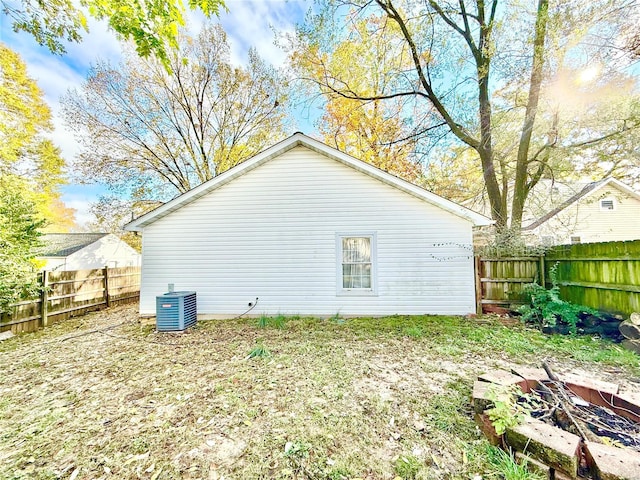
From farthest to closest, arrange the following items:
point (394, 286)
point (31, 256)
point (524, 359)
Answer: point (394, 286)
point (31, 256)
point (524, 359)

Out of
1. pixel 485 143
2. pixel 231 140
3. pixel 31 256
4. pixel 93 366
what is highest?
pixel 231 140

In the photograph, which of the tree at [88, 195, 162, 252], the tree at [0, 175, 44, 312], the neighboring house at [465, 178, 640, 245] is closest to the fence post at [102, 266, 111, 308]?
the tree at [0, 175, 44, 312]

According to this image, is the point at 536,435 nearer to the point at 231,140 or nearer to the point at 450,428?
the point at 450,428

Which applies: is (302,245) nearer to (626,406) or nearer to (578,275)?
(626,406)

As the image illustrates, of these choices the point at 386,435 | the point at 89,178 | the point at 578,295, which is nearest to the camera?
the point at 386,435

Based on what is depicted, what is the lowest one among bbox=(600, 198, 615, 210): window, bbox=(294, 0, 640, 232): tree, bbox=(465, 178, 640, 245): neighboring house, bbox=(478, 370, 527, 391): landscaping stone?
bbox=(478, 370, 527, 391): landscaping stone

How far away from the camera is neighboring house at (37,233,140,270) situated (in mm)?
16906

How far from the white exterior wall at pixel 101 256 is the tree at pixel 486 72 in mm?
18970

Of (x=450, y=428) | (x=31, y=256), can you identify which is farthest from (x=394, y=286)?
(x=31, y=256)

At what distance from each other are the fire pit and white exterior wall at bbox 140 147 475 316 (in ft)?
12.8

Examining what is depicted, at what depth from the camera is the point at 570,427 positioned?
→ 2164 mm

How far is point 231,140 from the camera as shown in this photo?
1498cm

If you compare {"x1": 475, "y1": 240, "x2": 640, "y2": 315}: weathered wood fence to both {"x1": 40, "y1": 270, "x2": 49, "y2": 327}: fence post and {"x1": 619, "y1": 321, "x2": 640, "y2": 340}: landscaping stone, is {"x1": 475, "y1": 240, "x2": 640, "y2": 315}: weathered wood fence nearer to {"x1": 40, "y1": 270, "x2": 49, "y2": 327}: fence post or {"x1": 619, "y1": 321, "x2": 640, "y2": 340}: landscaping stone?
{"x1": 619, "y1": 321, "x2": 640, "y2": 340}: landscaping stone

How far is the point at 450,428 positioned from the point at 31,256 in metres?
8.89
